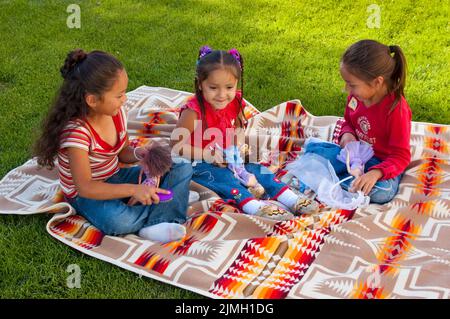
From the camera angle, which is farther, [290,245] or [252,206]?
[252,206]

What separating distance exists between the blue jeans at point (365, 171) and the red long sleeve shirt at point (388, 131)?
0.15 ft

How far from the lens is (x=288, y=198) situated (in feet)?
10.1

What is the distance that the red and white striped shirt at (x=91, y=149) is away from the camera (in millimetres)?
2672

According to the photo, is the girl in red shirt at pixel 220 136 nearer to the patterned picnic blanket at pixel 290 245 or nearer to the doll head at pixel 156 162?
the patterned picnic blanket at pixel 290 245

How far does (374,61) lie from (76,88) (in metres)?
1.53

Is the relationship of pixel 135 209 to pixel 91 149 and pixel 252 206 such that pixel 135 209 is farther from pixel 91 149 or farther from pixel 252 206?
pixel 252 206

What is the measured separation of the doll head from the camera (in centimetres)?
281

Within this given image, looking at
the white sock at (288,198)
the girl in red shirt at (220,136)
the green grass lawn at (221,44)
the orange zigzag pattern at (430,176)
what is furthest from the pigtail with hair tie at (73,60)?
the orange zigzag pattern at (430,176)

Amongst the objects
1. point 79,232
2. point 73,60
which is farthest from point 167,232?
point 73,60

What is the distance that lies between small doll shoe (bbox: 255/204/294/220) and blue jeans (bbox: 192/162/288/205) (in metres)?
0.11

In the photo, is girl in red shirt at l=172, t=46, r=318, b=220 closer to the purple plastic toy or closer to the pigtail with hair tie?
the purple plastic toy
